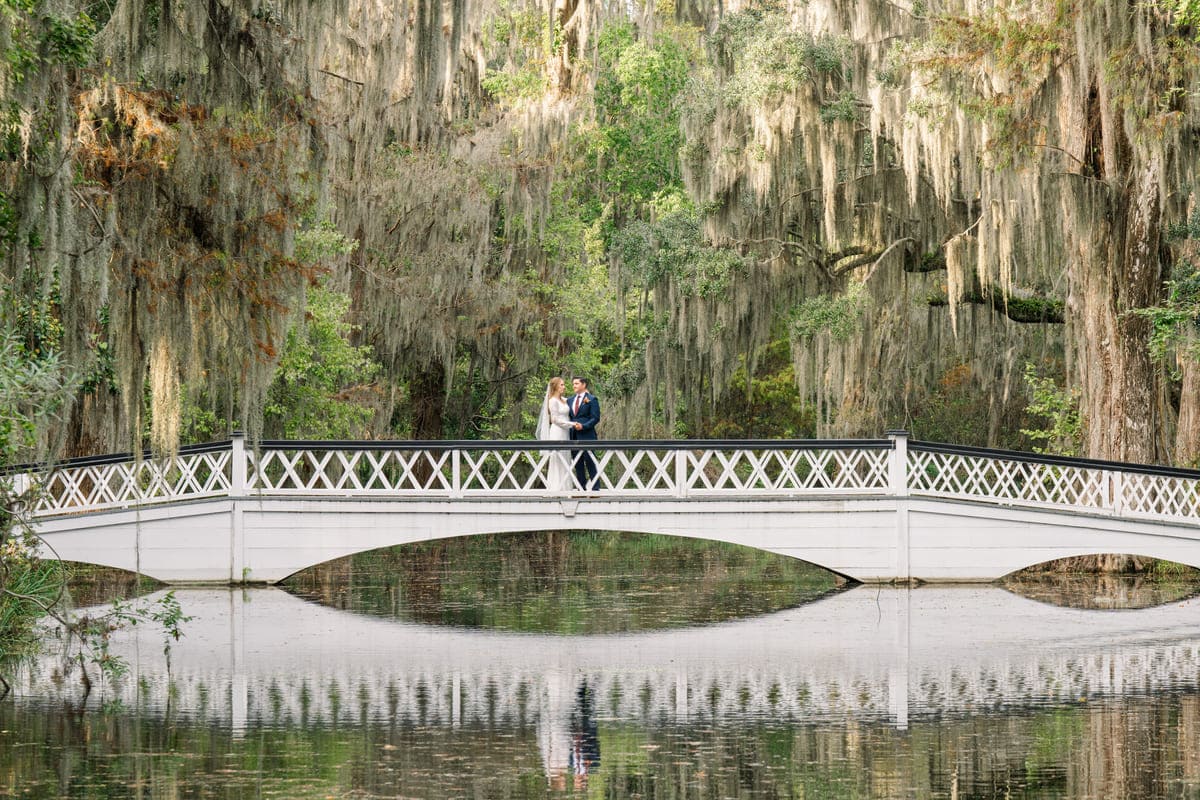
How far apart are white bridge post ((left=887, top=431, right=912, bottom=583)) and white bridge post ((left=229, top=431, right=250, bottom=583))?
309 inches

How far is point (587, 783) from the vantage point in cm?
829

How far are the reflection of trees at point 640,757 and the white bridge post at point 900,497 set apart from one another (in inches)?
393

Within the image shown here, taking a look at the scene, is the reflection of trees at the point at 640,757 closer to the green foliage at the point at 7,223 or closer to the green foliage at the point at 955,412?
the green foliage at the point at 7,223

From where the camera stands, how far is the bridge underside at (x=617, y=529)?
66.2ft

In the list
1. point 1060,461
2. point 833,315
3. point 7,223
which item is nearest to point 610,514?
point 1060,461

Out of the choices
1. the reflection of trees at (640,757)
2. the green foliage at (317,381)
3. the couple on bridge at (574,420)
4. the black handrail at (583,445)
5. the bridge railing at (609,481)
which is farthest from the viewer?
the green foliage at (317,381)

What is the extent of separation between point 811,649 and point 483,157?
1824 centimetres

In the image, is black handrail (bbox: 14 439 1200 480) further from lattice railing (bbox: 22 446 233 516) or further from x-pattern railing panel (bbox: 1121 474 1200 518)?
x-pattern railing panel (bbox: 1121 474 1200 518)

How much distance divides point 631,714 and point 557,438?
11490 mm

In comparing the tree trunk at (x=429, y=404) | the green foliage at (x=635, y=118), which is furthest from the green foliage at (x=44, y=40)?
the green foliage at (x=635, y=118)

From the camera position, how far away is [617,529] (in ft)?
66.8

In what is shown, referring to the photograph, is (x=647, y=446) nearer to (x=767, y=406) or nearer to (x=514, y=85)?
(x=514, y=85)

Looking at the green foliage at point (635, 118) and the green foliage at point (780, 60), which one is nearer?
the green foliage at point (780, 60)

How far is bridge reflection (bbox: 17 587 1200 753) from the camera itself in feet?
34.6
